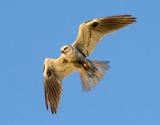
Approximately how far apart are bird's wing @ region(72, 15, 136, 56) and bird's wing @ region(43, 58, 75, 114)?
71 cm

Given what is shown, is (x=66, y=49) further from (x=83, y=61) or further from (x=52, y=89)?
(x=52, y=89)

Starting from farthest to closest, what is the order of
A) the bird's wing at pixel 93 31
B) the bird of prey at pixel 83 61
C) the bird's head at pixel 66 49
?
the bird's wing at pixel 93 31 → the bird of prey at pixel 83 61 → the bird's head at pixel 66 49

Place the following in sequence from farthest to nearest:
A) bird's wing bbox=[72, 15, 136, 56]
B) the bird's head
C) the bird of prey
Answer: bird's wing bbox=[72, 15, 136, 56] → the bird of prey → the bird's head

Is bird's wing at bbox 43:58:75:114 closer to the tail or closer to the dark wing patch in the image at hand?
the dark wing patch

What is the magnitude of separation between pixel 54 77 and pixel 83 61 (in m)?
1.19

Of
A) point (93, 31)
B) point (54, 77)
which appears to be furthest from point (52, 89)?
point (93, 31)

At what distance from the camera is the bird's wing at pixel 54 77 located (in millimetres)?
12391

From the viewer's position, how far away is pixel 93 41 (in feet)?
40.8

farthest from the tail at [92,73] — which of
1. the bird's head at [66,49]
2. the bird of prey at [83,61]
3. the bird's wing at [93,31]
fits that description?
the bird's head at [66,49]

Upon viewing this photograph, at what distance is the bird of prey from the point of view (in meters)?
12.1

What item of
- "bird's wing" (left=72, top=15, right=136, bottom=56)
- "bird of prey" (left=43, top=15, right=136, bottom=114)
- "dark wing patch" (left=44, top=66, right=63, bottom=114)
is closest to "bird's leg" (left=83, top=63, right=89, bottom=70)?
"bird of prey" (left=43, top=15, right=136, bottom=114)

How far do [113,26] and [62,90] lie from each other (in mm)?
2447

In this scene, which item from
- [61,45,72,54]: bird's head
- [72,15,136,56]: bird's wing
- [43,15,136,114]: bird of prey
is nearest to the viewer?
[61,45,72,54]: bird's head

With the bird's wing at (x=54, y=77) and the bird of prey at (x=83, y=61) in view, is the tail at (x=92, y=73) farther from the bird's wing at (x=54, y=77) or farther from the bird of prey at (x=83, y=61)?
the bird's wing at (x=54, y=77)
